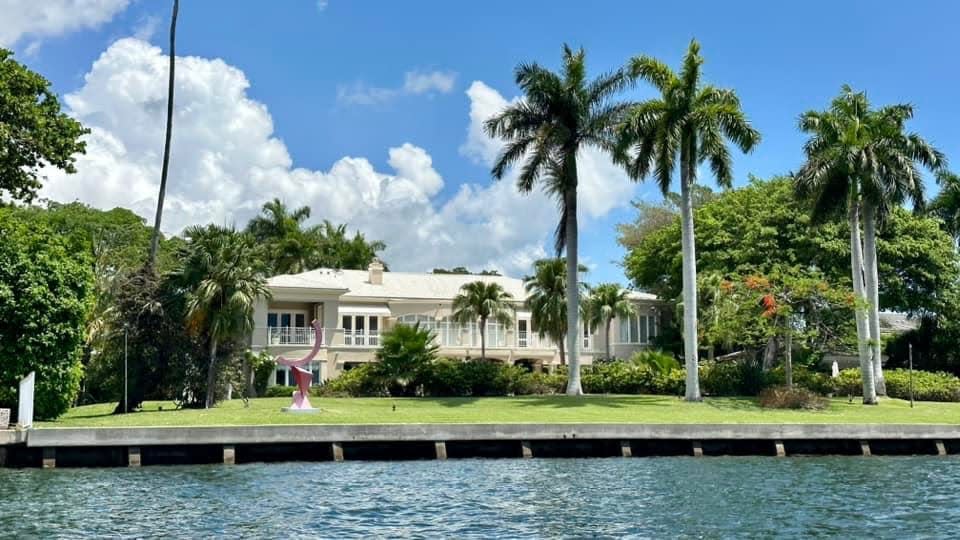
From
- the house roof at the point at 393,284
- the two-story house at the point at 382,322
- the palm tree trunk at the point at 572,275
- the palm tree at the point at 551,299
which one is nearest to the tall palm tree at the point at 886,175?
the palm tree trunk at the point at 572,275

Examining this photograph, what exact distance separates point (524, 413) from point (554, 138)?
1405cm

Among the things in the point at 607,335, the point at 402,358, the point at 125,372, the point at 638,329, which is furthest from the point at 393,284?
the point at 125,372

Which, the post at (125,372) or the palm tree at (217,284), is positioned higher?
the palm tree at (217,284)

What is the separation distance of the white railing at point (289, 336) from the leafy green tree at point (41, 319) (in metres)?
25.3

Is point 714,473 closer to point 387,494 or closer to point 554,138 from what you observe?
point 387,494

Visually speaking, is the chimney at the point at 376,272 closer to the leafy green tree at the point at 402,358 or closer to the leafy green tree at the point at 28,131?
the leafy green tree at the point at 402,358

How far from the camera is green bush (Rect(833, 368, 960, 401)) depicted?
47.3 meters

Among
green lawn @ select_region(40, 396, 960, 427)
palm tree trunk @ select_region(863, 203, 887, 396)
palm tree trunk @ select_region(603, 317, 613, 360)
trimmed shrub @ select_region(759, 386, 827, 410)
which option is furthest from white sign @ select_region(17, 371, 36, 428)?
palm tree trunk @ select_region(603, 317, 613, 360)

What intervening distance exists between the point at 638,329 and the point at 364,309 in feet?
63.7

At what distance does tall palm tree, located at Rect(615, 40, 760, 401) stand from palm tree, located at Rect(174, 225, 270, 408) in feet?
56.4

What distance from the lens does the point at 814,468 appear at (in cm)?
2762

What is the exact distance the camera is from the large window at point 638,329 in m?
67.7

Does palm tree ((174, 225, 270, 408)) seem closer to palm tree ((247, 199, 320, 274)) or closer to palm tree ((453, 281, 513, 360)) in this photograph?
palm tree ((453, 281, 513, 360))

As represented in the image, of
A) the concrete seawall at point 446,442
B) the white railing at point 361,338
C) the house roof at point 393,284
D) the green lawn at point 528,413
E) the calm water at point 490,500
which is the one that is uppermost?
the house roof at point 393,284
